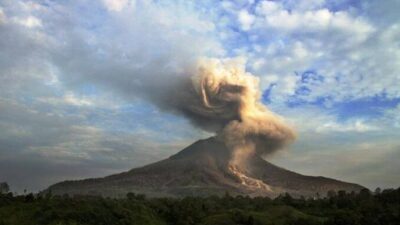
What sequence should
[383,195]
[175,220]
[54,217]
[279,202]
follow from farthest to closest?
[279,202] < [383,195] < [175,220] < [54,217]

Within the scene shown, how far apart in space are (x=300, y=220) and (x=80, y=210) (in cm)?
3568

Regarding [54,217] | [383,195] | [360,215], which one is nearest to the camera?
[54,217]

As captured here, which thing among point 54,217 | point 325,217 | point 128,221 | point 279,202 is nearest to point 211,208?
point 279,202

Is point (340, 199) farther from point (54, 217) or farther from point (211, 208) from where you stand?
point (54, 217)

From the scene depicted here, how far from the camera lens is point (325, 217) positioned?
92.2 meters

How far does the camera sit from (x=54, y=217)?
7419cm

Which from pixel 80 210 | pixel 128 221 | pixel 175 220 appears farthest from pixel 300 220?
pixel 80 210

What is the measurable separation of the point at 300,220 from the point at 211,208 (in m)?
26.2

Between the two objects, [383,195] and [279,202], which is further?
[279,202]

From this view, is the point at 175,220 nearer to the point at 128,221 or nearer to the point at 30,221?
the point at 128,221

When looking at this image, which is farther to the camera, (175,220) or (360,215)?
(175,220)

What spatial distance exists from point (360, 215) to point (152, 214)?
3468 centimetres

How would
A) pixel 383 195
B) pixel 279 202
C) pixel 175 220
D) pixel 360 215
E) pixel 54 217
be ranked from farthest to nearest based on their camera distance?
pixel 279 202 < pixel 383 195 < pixel 175 220 < pixel 360 215 < pixel 54 217

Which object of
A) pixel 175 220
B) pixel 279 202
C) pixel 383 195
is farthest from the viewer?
pixel 279 202
